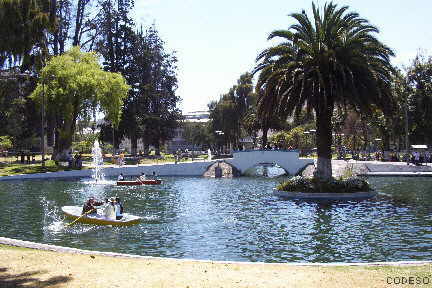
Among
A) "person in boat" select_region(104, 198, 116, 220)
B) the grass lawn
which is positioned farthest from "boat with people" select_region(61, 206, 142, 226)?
the grass lawn

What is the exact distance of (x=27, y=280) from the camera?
12.1 meters

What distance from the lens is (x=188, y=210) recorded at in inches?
1204

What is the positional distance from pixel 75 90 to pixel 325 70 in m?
35.7

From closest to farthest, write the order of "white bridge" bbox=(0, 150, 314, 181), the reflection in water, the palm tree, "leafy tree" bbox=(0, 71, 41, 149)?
1. the reflection in water
2. the palm tree
3. "white bridge" bbox=(0, 150, 314, 181)
4. "leafy tree" bbox=(0, 71, 41, 149)

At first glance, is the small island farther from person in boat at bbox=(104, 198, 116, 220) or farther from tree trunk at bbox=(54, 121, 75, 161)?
tree trunk at bbox=(54, 121, 75, 161)

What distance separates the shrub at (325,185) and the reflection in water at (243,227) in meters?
1.62

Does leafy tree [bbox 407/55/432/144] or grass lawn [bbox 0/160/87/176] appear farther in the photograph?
leafy tree [bbox 407/55/432/144]

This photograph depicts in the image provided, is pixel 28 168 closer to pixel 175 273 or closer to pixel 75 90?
pixel 75 90

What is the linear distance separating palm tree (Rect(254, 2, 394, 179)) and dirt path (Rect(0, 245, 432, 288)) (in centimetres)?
2307

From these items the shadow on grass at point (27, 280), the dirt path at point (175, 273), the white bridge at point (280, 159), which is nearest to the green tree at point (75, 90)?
the white bridge at point (280, 159)

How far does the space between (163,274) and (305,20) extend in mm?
28379

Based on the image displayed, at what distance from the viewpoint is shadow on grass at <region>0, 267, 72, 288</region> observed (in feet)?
38.3

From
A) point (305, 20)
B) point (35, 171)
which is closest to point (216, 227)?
point (305, 20)

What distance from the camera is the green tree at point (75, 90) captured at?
2376 inches
